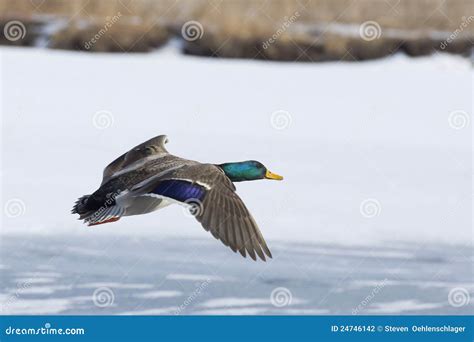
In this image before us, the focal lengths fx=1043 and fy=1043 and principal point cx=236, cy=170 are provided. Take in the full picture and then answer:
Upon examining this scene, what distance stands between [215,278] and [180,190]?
33.4 inches

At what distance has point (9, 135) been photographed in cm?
633

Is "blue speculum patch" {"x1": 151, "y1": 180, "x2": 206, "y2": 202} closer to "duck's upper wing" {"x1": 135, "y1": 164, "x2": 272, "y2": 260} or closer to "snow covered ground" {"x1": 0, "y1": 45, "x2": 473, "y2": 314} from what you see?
"duck's upper wing" {"x1": 135, "y1": 164, "x2": 272, "y2": 260}

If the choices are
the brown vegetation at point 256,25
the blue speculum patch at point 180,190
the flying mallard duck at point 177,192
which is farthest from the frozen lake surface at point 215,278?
the brown vegetation at point 256,25

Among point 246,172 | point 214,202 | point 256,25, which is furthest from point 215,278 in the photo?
point 256,25

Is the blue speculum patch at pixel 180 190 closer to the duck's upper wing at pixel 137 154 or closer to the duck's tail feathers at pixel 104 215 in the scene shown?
the duck's tail feathers at pixel 104 215

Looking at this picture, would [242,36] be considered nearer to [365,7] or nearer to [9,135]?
[365,7]

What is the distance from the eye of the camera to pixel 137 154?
5.07 m

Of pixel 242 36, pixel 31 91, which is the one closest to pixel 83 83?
pixel 31 91

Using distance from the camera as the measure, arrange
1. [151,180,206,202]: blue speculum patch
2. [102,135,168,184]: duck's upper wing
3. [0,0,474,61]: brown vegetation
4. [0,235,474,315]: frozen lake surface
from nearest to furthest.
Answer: [151,180,206,202]: blue speculum patch → [0,235,474,315]: frozen lake surface → [102,135,168,184]: duck's upper wing → [0,0,474,61]: brown vegetation

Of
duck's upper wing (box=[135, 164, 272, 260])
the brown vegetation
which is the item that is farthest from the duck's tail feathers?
the brown vegetation

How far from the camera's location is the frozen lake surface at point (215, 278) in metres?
4.79

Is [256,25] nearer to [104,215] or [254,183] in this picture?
[254,183]

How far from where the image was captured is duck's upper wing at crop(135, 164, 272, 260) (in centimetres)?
416

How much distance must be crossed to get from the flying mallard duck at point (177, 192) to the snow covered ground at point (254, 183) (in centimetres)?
35
